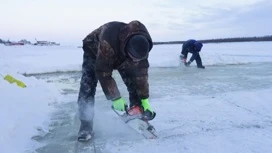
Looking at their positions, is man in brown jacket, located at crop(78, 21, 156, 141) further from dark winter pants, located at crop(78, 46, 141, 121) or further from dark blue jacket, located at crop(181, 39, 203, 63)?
dark blue jacket, located at crop(181, 39, 203, 63)

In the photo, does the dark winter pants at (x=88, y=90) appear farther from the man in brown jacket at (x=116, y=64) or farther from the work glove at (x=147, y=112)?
the work glove at (x=147, y=112)

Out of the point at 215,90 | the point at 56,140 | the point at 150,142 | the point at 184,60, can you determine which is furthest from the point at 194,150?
the point at 184,60

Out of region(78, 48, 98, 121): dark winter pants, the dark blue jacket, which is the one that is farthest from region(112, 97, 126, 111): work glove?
the dark blue jacket

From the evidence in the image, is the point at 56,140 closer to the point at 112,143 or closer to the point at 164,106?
the point at 112,143

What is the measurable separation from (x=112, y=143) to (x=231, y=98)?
2.82 meters

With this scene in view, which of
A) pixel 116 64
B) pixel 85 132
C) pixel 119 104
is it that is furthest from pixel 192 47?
pixel 119 104

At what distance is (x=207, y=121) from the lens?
14.3 ft

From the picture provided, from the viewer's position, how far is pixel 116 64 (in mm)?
3395

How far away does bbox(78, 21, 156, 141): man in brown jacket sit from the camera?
2933mm

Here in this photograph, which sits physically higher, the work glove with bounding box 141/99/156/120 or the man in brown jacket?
the man in brown jacket

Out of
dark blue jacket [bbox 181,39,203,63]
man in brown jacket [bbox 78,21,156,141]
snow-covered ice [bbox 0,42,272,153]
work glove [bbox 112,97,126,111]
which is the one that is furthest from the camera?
dark blue jacket [bbox 181,39,203,63]

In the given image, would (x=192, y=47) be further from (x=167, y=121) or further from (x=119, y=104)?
(x=119, y=104)

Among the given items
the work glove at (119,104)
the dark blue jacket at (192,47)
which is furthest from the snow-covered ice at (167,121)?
the dark blue jacket at (192,47)

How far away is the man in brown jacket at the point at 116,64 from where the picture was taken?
2933 mm
